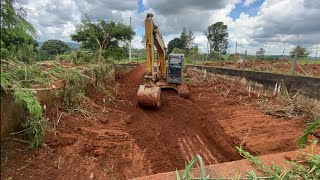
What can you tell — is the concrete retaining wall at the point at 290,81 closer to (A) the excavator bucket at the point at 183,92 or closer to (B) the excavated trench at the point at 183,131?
(B) the excavated trench at the point at 183,131

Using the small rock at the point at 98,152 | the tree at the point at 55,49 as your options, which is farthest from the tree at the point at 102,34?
the small rock at the point at 98,152

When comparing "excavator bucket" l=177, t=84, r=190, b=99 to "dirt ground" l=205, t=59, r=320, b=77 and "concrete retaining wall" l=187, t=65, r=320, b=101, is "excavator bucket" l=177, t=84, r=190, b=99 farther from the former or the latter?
"dirt ground" l=205, t=59, r=320, b=77

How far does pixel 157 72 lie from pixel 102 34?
15.1 m

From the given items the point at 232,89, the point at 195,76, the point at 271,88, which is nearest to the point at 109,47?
the point at 195,76

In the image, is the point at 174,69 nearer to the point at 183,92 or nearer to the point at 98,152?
the point at 183,92

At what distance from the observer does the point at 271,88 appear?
9180mm

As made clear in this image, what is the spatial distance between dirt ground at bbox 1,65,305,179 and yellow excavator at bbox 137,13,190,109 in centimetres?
52

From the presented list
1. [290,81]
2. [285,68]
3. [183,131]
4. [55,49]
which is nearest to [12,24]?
[183,131]

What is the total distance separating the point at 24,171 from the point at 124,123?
3.59 meters

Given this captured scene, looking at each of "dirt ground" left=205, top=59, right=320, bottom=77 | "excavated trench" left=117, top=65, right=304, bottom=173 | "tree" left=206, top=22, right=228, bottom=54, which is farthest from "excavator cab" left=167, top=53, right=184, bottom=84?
"tree" left=206, top=22, right=228, bottom=54

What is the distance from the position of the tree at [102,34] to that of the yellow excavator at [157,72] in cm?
1160

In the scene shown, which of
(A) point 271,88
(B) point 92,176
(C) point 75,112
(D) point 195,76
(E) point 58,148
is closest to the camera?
(B) point 92,176

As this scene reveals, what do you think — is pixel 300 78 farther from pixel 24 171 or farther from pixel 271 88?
pixel 24 171

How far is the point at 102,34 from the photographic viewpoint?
961 inches
